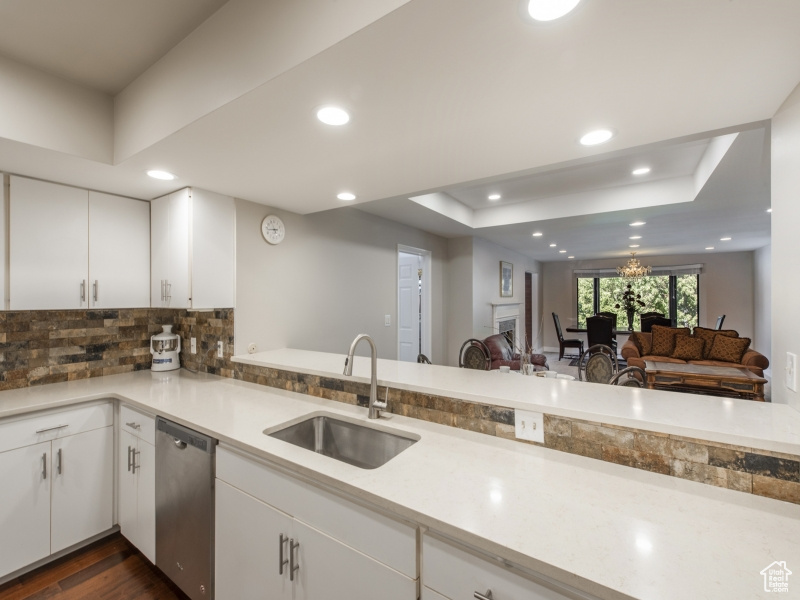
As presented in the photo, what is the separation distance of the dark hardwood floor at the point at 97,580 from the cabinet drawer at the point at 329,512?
951mm

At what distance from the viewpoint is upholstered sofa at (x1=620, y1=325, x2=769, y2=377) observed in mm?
4805

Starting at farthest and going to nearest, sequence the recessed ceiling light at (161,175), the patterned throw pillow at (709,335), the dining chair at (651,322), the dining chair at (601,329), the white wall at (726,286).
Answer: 1. the white wall at (726,286)
2. the dining chair at (651,322)
3. the dining chair at (601,329)
4. the patterned throw pillow at (709,335)
5. the recessed ceiling light at (161,175)

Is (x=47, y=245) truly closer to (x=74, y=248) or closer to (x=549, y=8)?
(x=74, y=248)

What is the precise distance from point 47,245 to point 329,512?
7.62ft

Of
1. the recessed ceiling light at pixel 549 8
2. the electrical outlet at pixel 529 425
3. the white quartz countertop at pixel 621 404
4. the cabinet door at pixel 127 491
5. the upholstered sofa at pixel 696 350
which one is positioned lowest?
the cabinet door at pixel 127 491

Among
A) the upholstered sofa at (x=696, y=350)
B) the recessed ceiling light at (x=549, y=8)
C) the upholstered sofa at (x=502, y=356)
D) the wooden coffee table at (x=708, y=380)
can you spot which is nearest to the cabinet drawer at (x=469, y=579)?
the recessed ceiling light at (x=549, y=8)

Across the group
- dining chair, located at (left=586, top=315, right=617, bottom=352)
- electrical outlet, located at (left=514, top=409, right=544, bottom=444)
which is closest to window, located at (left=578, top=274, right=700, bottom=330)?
dining chair, located at (left=586, top=315, right=617, bottom=352)

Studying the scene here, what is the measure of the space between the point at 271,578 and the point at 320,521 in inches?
15.9

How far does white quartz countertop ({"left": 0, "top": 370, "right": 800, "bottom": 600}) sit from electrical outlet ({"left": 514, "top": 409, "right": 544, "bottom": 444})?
4 cm

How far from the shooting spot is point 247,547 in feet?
4.87

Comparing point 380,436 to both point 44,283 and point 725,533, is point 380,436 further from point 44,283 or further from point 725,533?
point 44,283

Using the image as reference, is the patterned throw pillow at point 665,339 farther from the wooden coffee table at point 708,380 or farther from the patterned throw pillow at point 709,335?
the wooden coffee table at point 708,380

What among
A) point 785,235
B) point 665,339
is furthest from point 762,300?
point 785,235

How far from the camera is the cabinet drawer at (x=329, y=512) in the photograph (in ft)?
3.46
